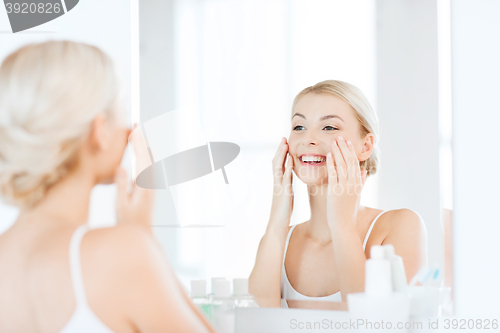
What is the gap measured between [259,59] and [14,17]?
0.66m

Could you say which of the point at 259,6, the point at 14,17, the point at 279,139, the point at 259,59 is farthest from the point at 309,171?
the point at 14,17

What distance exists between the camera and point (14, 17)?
1.15 m

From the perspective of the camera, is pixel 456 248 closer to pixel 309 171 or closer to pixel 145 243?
pixel 309 171

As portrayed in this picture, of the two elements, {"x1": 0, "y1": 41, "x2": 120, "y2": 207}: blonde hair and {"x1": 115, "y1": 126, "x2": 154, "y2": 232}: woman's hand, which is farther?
{"x1": 115, "y1": 126, "x2": 154, "y2": 232}: woman's hand

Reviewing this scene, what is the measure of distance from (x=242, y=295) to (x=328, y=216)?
238 mm

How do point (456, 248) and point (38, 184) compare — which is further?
point (38, 184)

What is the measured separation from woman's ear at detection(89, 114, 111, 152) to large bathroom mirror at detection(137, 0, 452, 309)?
103 mm

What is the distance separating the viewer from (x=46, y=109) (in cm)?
88

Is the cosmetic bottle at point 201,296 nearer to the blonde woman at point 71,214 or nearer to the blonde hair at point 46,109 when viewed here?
the blonde woman at point 71,214

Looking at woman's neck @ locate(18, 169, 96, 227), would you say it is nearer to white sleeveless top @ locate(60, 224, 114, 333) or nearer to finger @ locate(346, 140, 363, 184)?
white sleeveless top @ locate(60, 224, 114, 333)

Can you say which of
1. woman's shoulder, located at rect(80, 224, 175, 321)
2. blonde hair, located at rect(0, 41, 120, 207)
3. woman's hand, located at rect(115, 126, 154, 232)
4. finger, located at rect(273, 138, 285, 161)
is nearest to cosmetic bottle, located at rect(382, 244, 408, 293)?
finger, located at rect(273, 138, 285, 161)

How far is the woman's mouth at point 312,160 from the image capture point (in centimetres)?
87

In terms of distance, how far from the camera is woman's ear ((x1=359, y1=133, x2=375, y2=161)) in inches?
32.9

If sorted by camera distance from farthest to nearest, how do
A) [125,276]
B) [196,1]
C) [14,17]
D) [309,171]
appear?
[14,17], [196,1], [309,171], [125,276]
